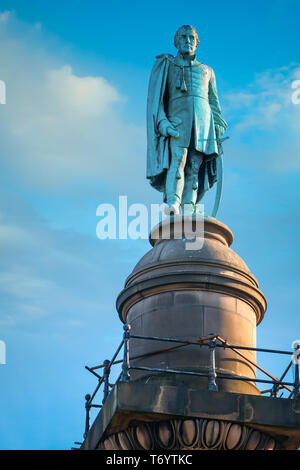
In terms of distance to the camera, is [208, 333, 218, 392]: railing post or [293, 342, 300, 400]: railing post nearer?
[208, 333, 218, 392]: railing post

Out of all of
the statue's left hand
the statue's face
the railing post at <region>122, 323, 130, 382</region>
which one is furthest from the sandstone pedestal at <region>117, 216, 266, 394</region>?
the statue's face

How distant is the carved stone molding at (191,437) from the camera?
57.7ft

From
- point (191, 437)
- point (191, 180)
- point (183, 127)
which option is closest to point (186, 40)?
point (183, 127)

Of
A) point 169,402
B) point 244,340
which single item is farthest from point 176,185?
point 169,402

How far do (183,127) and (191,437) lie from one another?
874cm

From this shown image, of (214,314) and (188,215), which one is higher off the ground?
(188,215)

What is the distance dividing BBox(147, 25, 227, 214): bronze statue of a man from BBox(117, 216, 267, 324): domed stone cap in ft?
3.91

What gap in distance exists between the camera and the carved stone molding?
17.6 meters

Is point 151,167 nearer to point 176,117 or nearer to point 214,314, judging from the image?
point 176,117

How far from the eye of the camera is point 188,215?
22.0m

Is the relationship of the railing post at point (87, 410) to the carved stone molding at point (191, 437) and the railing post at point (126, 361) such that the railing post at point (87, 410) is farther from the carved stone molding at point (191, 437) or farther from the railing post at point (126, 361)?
the railing post at point (126, 361)

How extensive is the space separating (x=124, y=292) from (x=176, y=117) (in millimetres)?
5169

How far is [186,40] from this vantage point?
78.6 ft

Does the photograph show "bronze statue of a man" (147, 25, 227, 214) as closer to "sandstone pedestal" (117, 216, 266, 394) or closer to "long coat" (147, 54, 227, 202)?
"long coat" (147, 54, 227, 202)
